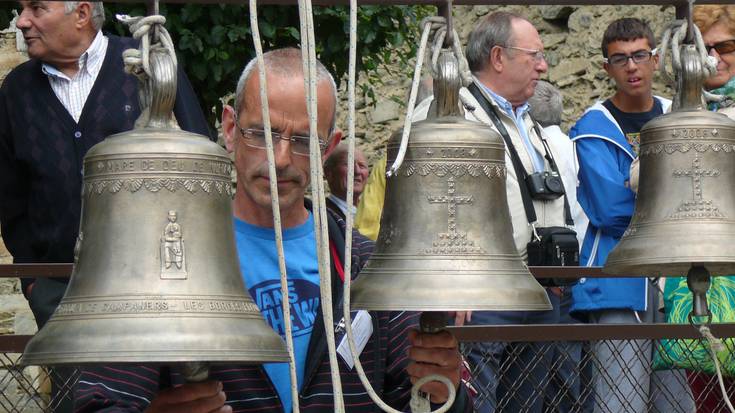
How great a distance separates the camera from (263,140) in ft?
10.9

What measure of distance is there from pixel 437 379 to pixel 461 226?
0.31 m

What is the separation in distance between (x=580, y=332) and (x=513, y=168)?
3.67 ft

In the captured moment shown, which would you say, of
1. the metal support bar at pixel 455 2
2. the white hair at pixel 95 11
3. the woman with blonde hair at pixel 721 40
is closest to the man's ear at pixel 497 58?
the woman with blonde hair at pixel 721 40

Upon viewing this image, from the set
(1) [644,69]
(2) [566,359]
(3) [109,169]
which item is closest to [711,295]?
(2) [566,359]

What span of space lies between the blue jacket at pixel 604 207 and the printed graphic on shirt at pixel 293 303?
6.39 ft

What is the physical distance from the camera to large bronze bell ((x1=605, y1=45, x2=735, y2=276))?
338cm

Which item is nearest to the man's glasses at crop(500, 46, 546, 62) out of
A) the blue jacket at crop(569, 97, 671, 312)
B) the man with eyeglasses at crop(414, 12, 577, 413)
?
the man with eyeglasses at crop(414, 12, 577, 413)

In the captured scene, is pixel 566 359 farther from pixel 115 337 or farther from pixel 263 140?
pixel 115 337

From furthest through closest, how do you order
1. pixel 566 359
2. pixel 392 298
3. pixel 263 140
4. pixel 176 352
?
pixel 566 359, pixel 263 140, pixel 392 298, pixel 176 352

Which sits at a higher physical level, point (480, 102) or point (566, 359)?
point (480, 102)

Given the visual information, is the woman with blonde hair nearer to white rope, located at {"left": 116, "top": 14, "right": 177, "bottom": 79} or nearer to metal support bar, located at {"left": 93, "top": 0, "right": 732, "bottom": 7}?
metal support bar, located at {"left": 93, "top": 0, "right": 732, "bottom": 7}

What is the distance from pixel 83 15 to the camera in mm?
4797

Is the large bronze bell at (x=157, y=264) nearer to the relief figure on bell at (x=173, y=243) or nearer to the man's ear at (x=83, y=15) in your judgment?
the relief figure on bell at (x=173, y=243)

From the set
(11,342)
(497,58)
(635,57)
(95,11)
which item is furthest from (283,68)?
(635,57)
